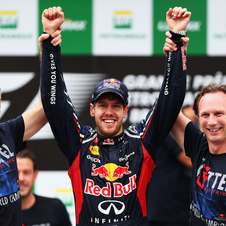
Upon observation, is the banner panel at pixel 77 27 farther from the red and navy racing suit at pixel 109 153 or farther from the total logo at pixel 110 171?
the total logo at pixel 110 171

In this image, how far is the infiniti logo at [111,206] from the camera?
5.81 ft

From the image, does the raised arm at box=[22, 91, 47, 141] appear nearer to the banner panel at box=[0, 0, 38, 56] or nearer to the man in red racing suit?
the man in red racing suit

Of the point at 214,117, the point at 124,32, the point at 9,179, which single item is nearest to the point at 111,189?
the point at 9,179

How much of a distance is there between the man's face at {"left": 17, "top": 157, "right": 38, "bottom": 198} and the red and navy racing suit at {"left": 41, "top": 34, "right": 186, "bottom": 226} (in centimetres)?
93

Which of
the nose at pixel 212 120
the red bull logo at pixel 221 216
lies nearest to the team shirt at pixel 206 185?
the red bull logo at pixel 221 216

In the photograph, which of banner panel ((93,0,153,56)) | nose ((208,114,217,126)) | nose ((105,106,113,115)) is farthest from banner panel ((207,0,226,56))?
nose ((105,106,113,115))

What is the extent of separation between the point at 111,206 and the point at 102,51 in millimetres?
2172

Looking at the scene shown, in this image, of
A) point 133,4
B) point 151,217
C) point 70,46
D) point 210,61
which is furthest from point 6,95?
point 210,61

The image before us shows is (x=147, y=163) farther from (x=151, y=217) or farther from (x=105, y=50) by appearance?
(x=105, y=50)

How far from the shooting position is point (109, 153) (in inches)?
74.1

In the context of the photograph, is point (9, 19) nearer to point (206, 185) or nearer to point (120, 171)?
point (120, 171)

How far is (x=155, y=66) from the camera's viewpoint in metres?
3.60

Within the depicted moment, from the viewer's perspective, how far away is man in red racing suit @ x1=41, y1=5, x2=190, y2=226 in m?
1.79

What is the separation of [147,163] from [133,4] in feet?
7.39
